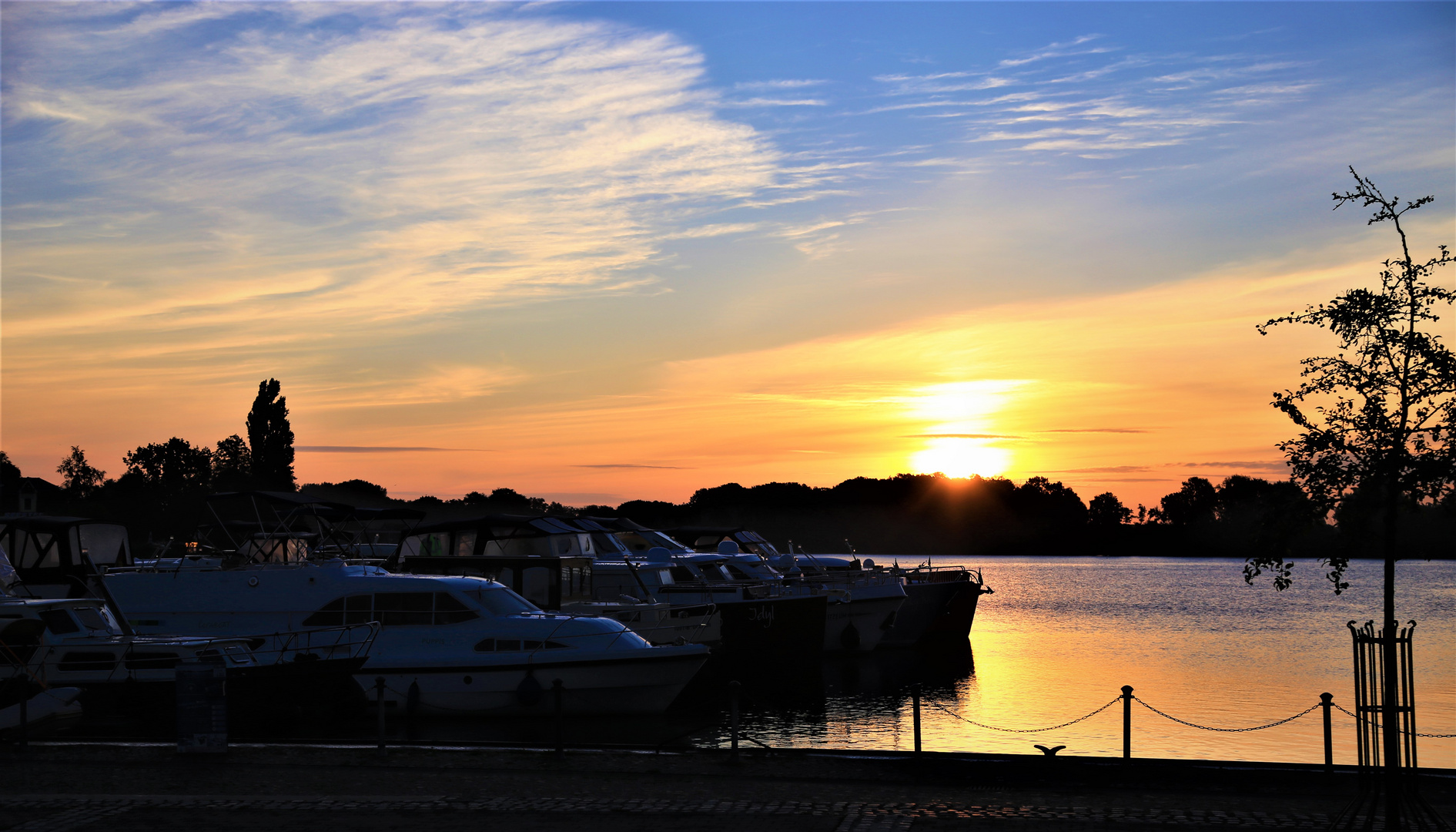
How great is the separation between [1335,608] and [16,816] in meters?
84.6

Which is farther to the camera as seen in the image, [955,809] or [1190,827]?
[955,809]

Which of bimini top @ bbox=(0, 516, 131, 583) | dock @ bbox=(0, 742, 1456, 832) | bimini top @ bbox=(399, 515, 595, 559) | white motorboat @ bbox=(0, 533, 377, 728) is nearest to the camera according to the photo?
dock @ bbox=(0, 742, 1456, 832)

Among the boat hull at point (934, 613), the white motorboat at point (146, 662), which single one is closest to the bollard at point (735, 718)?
the white motorboat at point (146, 662)

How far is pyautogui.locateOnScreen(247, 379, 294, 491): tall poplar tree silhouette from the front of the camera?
126m

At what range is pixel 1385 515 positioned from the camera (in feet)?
36.9

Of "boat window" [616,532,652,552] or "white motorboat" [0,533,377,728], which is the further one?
"boat window" [616,532,652,552]

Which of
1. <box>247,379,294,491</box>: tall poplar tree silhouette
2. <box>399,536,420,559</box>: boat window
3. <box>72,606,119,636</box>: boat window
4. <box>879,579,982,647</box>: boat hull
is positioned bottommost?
<box>879,579,982,647</box>: boat hull

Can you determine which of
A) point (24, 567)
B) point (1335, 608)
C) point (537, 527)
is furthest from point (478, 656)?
point (1335, 608)

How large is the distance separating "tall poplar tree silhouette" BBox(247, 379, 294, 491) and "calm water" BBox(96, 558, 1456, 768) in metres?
84.1

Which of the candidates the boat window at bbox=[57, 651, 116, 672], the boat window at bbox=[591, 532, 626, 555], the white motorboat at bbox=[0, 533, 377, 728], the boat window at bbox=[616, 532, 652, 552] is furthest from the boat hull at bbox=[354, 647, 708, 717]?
the boat window at bbox=[616, 532, 652, 552]

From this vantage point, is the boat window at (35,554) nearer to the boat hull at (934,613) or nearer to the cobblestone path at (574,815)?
the boat hull at (934,613)

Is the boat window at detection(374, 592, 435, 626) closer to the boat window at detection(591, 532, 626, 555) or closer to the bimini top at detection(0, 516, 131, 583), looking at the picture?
the boat window at detection(591, 532, 626, 555)

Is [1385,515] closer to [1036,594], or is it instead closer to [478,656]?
[478,656]

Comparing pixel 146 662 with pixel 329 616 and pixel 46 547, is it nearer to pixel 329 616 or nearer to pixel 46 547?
pixel 329 616
